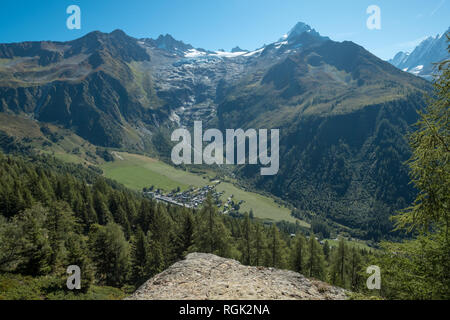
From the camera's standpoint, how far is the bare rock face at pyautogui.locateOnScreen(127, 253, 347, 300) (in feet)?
43.8

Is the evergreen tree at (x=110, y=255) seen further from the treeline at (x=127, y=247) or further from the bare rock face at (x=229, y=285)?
the bare rock face at (x=229, y=285)

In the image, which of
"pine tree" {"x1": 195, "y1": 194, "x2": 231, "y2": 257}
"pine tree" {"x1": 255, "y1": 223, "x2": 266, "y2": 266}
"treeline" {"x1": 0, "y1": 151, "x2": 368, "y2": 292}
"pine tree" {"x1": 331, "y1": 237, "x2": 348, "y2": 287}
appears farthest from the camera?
"pine tree" {"x1": 331, "y1": 237, "x2": 348, "y2": 287}

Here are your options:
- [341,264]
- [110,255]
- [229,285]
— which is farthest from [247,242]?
[229,285]

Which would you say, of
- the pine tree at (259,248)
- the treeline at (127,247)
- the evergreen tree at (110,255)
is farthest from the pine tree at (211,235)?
the evergreen tree at (110,255)

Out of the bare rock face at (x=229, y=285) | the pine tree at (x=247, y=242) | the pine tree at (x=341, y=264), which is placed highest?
the bare rock face at (x=229, y=285)

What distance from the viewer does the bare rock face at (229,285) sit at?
13344 mm

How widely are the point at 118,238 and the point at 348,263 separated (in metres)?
46.3

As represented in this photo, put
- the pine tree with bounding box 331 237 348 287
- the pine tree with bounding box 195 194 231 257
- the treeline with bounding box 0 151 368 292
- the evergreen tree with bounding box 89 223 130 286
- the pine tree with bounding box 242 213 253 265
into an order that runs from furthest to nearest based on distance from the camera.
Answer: the pine tree with bounding box 331 237 348 287 → the pine tree with bounding box 242 213 253 265 → the evergreen tree with bounding box 89 223 130 286 → the pine tree with bounding box 195 194 231 257 → the treeline with bounding box 0 151 368 292

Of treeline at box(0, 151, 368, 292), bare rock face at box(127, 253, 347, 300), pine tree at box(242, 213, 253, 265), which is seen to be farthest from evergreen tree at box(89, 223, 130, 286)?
bare rock face at box(127, 253, 347, 300)

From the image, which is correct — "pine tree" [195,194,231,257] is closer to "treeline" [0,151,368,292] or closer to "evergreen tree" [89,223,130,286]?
"treeline" [0,151,368,292]

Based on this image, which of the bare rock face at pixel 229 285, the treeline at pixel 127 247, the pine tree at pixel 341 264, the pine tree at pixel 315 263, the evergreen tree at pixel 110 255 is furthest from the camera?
the pine tree at pixel 341 264
